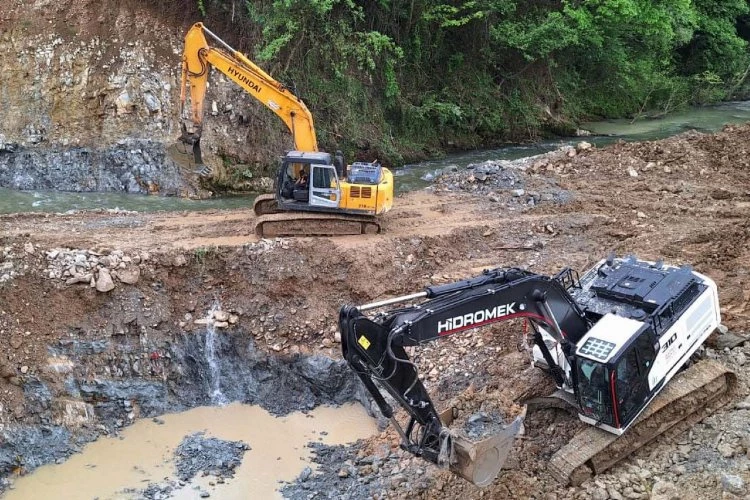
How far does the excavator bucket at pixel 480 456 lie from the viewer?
773 cm

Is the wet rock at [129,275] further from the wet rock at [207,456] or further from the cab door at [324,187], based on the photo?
the cab door at [324,187]

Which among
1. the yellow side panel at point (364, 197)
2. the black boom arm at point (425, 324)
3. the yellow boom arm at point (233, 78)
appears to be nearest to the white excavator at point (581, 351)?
the black boom arm at point (425, 324)

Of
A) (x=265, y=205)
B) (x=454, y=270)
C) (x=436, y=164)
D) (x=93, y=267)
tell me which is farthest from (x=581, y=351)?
(x=436, y=164)

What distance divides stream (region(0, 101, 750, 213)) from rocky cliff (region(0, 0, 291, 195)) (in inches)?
28.0

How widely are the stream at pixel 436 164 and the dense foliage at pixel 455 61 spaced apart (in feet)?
2.57

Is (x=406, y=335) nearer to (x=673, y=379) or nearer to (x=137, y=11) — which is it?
(x=673, y=379)

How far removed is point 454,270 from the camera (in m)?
14.2

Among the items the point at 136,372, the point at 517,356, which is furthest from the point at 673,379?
the point at 136,372

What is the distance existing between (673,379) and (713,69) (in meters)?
26.3

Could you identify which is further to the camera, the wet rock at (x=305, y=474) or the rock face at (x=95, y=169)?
the rock face at (x=95, y=169)

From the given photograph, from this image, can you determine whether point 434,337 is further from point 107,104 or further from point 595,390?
point 107,104

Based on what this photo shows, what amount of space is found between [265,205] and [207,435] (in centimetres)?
568

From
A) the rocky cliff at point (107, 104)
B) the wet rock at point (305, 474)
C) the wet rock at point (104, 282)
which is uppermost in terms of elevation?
the rocky cliff at point (107, 104)

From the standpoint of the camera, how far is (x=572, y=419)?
9703mm
